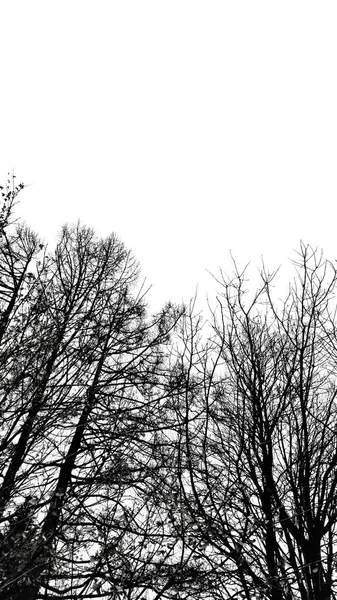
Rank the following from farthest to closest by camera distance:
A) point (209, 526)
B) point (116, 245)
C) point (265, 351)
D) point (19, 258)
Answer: point (116, 245) < point (19, 258) < point (265, 351) < point (209, 526)

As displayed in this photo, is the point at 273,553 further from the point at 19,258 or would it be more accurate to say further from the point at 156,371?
the point at 19,258

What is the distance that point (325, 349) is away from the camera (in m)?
5.39

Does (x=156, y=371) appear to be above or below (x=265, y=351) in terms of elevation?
above

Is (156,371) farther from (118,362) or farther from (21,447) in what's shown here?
(21,447)

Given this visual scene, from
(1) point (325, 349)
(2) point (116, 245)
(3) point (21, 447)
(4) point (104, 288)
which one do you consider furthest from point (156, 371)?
(3) point (21, 447)

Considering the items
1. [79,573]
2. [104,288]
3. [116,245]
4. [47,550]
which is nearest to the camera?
[47,550]

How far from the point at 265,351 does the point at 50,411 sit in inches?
111

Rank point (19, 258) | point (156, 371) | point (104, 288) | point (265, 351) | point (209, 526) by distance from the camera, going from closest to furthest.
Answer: point (209, 526) < point (265, 351) < point (19, 258) < point (156, 371) < point (104, 288)

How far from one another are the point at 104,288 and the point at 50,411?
5126 millimetres

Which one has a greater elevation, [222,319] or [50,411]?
[222,319]

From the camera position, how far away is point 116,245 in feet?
30.3

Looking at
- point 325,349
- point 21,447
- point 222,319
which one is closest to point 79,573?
point 21,447

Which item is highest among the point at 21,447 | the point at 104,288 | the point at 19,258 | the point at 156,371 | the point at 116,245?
the point at 116,245

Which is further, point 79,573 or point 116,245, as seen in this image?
point 116,245
